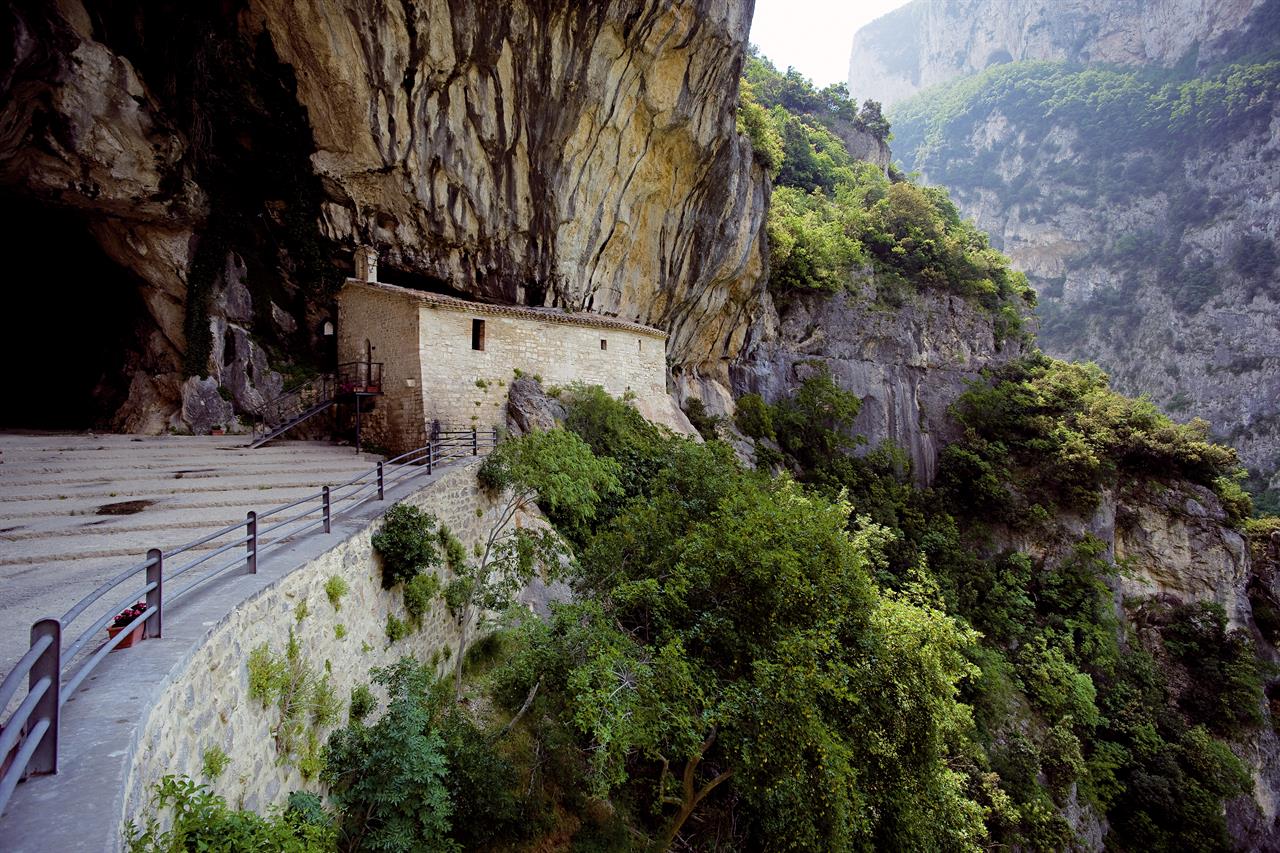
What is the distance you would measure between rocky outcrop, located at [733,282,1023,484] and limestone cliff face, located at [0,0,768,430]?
10.2m

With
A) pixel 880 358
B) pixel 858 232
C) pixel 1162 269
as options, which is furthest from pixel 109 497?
pixel 1162 269

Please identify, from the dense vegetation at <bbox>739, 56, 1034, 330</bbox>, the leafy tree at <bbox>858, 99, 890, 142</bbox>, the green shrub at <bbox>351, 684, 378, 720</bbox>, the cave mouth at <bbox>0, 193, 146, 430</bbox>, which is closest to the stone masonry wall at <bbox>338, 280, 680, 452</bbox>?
the cave mouth at <bbox>0, 193, 146, 430</bbox>

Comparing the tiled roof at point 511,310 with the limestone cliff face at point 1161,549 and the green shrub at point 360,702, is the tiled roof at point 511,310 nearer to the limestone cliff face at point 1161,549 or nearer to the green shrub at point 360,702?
the green shrub at point 360,702

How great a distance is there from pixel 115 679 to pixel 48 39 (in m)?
12.9

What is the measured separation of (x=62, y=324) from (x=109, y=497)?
12.9m

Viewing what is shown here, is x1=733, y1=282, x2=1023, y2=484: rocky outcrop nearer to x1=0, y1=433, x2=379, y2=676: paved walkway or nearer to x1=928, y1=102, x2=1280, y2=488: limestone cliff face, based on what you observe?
x1=0, y1=433, x2=379, y2=676: paved walkway

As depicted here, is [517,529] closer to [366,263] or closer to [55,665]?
[55,665]

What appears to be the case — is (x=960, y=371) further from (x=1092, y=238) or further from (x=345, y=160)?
(x=1092, y=238)

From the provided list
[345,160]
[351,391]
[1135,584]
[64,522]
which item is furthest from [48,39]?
[1135,584]

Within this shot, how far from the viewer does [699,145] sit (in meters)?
16.7

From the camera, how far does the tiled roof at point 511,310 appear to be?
1334 cm

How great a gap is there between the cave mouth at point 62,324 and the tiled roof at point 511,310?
20.4 feet

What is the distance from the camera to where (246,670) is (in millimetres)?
4105

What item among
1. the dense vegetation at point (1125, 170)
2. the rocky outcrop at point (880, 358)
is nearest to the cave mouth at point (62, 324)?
the rocky outcrop at point (880, 358)
